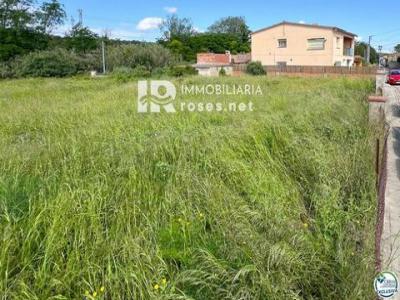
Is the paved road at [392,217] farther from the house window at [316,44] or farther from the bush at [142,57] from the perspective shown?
the house window at [316,44]

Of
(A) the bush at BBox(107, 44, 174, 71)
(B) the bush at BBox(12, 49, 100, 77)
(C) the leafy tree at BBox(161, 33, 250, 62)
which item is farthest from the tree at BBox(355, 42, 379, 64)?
(B) the bush at BBox(12, 49, 100, 77)

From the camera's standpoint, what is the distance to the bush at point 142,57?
3147 centimetres

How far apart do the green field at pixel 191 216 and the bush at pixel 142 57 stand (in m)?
28.1

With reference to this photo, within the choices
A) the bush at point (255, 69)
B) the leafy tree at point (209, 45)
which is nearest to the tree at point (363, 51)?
the leafy tree at point (209, 45)

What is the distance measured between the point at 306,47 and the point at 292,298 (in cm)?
3317

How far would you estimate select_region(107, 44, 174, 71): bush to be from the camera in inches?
1239

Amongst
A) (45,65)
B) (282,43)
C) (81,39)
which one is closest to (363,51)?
(282,43)

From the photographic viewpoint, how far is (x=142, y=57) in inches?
1239

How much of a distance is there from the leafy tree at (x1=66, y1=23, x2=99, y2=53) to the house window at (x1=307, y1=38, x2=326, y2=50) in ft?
86.3

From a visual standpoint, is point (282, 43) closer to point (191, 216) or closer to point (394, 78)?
point (394, 78)

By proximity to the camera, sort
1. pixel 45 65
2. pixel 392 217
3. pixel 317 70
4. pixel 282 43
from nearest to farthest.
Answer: pixel 392 217 → pixel 317 70 → pixel 45 65 → pixel 282 43

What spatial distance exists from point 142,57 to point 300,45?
50.6 ft

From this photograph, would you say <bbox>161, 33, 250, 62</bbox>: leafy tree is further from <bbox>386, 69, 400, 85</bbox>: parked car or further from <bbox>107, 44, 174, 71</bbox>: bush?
<bbox>386, 69, 400, 85</bbox>: parked car

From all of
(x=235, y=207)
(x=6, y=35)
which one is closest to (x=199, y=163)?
(x=235, y=207)
